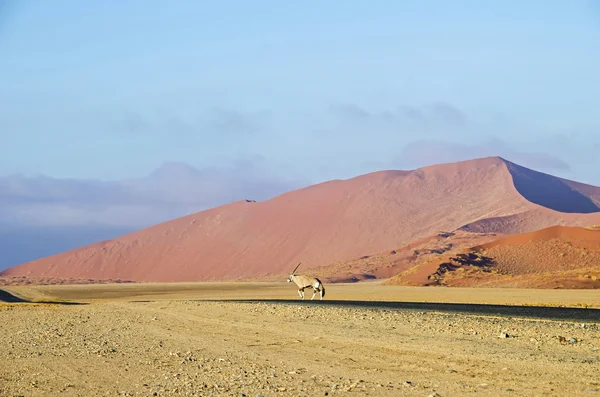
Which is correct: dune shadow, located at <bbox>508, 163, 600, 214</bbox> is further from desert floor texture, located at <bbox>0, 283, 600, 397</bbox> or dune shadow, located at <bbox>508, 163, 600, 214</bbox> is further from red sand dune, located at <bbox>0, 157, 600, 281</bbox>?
desert floor texture, located at <bbox>0, 283, 600, 397</bbox>

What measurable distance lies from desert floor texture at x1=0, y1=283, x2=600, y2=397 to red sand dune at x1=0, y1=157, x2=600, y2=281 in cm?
9042

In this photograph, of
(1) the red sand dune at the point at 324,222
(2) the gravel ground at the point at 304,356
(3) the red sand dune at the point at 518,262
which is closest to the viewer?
(2) the gravel ground at the point at 304,356

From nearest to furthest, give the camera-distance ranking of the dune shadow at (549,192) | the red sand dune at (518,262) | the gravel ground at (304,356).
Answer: the gravel ground at (304,356)
the red sand dune at (518,262)
the dune shadow at (549,192)

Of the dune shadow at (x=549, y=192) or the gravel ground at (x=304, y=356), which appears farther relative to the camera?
the dune shadow at (x=549, y=192)

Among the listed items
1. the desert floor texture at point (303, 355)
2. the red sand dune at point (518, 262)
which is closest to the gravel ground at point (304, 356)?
A: the desert floor texture at point (303, 355)

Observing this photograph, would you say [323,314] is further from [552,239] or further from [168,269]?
[168,269]

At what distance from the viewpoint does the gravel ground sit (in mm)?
12266

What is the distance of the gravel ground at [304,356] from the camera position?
12.3 m

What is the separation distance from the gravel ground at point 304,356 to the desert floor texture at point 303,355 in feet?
0.08

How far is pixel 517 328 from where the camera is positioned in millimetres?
19609

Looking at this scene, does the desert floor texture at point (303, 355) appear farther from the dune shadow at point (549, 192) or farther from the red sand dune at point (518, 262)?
the dune shadow at point (549, 192)

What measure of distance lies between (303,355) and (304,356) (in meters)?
0.16

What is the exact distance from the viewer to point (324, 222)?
13862 centimetres

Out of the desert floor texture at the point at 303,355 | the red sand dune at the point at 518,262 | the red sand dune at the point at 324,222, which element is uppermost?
the red sand dune at the point at 324,222
